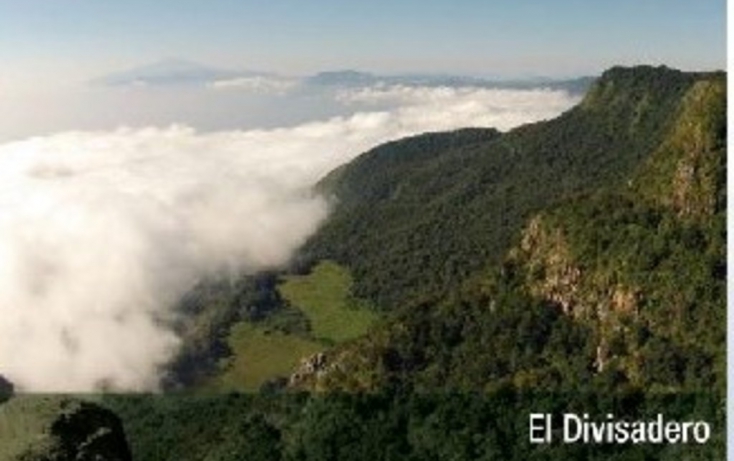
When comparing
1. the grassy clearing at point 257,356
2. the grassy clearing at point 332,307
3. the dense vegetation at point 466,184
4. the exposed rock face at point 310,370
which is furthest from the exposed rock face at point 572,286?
the grassy clearing at point 257,356

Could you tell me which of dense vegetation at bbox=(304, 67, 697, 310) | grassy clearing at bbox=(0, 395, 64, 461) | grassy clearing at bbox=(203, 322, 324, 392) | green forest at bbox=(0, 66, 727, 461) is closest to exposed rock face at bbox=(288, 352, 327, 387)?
green forest at bbox=(0, 66, 727, 461)

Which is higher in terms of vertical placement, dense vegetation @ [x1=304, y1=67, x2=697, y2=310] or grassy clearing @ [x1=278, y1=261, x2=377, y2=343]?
dense vegetation @ [x1=304, y1=67, x2=697, y2=310]

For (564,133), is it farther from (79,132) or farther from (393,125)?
(79,132)

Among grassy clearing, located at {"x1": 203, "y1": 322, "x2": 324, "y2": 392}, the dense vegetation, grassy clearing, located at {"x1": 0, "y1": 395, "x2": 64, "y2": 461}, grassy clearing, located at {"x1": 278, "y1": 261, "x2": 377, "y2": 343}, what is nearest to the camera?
grassy clearing, located at {"x1": 0, "y1": 395, "x2": 64, "y2": 461}

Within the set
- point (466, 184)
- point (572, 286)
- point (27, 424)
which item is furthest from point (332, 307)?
point (27, 424)

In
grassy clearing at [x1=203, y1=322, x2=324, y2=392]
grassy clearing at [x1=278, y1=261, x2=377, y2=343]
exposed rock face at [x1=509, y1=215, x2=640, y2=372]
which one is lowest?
grassy clearing at [x1=203, y1=322, x2=324, y2=392]

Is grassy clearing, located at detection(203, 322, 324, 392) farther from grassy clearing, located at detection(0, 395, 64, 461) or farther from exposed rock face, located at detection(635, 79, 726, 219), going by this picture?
grassy clearing, located at detection(0, 395, 64, 461)

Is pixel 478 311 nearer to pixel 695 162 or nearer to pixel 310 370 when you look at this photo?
pixel 310 370
